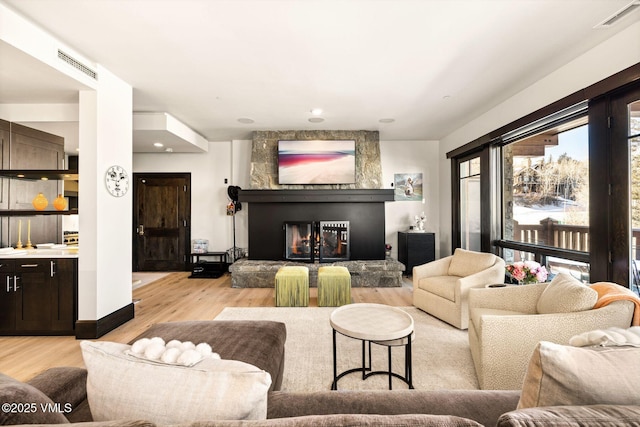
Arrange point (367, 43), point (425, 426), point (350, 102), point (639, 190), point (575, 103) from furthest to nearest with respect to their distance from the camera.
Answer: point (350, 102)
point (575, 103)
point (367, 43)
point (639, 190)
point (425, 426)

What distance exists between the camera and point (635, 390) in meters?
0.68

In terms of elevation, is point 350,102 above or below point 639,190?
above

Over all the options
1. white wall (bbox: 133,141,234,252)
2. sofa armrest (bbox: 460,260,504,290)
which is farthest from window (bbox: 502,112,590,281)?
white wall (bbox: 133,141,234,252)

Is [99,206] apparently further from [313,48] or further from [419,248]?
[419,248]

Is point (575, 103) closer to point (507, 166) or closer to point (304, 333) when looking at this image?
point (507, 166)

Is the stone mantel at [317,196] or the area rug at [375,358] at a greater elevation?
the stone mantel at [317,196]

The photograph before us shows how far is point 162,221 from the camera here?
6.02 metres

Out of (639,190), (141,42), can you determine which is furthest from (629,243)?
(141,42)

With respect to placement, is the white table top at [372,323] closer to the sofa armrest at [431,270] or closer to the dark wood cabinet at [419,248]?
the sofa armrest at [431,270]

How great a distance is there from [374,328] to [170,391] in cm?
139

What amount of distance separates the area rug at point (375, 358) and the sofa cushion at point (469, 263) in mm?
660

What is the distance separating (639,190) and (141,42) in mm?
4444

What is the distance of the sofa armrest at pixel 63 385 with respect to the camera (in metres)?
1.04

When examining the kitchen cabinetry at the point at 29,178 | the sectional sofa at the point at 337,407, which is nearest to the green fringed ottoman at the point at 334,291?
the sectional sofa at the point at 337,407
